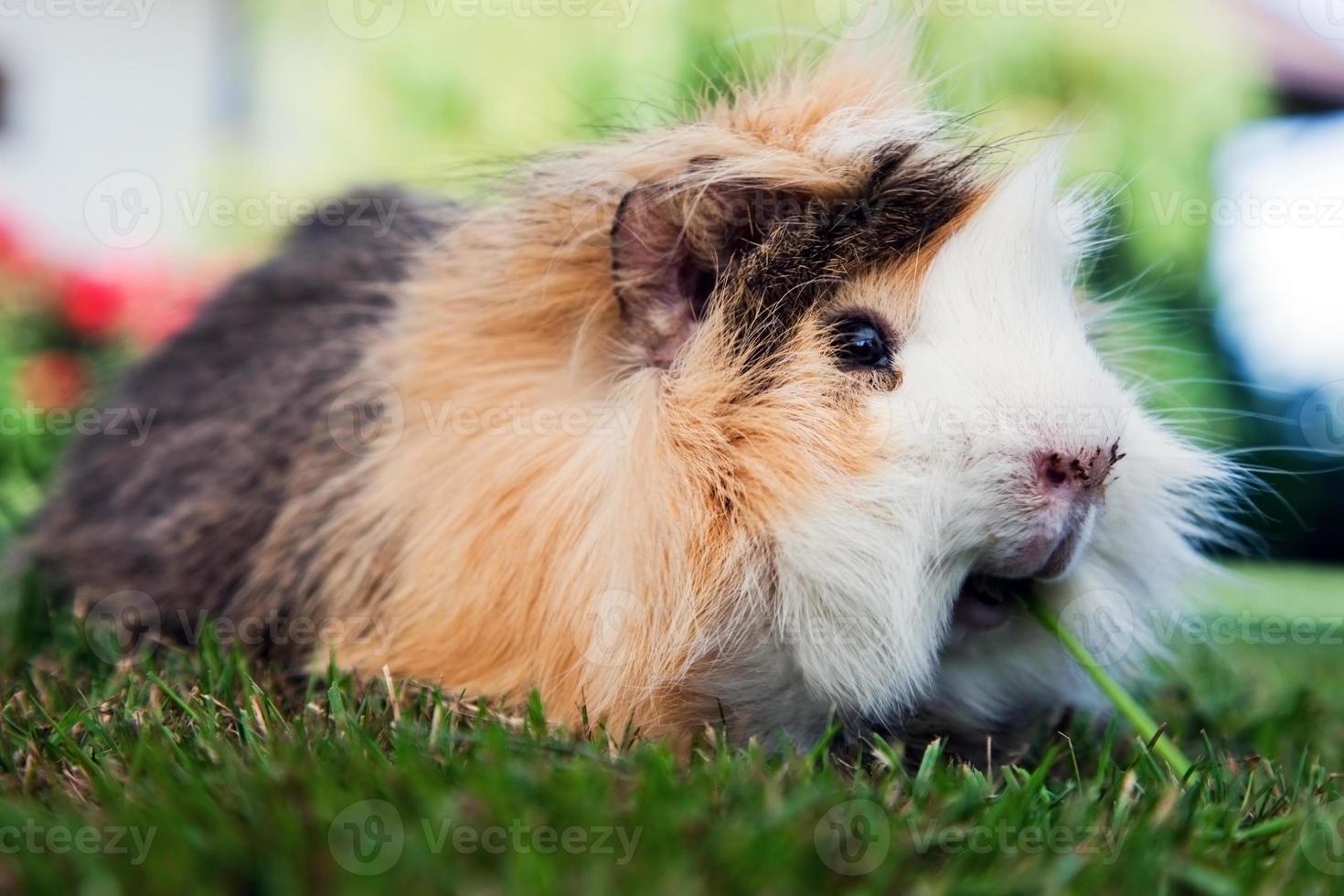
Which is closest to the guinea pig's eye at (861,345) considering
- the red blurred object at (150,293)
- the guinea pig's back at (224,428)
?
the guinea pig's back at (224,428)

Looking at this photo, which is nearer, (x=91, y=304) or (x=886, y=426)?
Result: (x=886, y=426)

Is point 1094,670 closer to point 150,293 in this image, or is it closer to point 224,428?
point 224,428

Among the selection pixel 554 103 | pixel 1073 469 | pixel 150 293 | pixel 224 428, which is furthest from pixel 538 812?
pixel 554 103

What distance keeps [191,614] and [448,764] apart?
1.27m

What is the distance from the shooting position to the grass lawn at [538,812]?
88 cm

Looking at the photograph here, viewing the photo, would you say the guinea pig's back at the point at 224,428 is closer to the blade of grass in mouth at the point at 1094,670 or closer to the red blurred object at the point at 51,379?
the blade of grass in mouth at the point at 1094,670

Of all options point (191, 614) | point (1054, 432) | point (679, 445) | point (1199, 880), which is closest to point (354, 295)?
point (191, 614)

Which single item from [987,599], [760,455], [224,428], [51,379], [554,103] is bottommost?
[51,379]

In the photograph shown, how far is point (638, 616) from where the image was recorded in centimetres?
144

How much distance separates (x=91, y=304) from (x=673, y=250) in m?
4.67

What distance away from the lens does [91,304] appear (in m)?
5.16

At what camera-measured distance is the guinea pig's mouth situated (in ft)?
4.92

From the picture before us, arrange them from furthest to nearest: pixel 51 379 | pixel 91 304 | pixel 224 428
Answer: pixel 91 304, pixel 51 379, pixel 224 428

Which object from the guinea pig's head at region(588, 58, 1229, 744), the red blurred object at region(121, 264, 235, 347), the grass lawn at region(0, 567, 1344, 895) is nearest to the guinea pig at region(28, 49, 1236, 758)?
the guinea pig's head at region(588, 58, 1229, 744)
